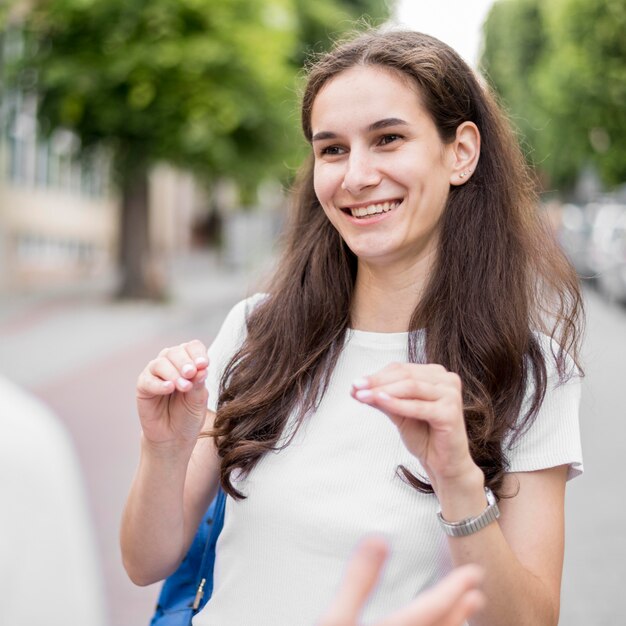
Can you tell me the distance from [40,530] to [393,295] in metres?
1.43

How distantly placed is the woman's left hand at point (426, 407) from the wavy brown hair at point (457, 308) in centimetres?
29

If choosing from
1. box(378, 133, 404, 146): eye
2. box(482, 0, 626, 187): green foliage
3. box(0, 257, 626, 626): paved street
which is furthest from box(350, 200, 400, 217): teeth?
box(482, 0, 626, 187): green foliage

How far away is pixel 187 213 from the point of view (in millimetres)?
39656

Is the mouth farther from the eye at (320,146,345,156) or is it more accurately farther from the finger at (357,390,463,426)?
the finger at (357,390,463,426)

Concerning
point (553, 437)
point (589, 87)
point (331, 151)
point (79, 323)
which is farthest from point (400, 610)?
point (589, 87)

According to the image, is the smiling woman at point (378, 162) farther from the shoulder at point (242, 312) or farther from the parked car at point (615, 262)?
the parked car at point (615, 262)

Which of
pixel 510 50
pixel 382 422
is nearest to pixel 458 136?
pixel 382 422

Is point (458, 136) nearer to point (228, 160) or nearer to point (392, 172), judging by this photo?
point (392, 172)

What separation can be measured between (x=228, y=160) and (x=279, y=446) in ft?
51.3

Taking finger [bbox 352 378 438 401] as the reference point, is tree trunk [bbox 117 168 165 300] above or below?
below

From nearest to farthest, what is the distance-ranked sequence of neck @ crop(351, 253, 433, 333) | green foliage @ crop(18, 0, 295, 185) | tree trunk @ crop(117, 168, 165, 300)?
neck @ crop(351, 253, 433, 333) → green foliage @ crop(18, 0, 295, 185) → tree trunk @ crop(117, 168, 165, 300)

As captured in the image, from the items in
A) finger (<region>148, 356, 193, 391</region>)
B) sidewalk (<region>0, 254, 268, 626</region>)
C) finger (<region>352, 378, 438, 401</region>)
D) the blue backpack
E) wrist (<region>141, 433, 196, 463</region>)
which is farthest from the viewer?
sidewalk (<region>0, 254, 268, 626</region>)

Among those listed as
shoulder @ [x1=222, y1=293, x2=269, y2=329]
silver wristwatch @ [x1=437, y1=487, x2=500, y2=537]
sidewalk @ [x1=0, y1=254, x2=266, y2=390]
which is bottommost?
sidewalk @ [x1=0, y1=254, x2=266, y2=390]

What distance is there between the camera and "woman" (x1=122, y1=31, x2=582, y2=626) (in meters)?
1.82
